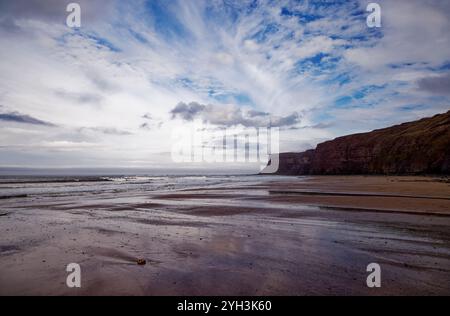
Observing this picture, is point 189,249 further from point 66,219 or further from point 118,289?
point 66,219

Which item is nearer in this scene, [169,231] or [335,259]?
[335,259]

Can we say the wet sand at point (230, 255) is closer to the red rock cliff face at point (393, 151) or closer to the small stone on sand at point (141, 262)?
the small stone on sand at point (141, 262)

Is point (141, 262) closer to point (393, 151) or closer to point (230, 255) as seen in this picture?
point (230, 255)

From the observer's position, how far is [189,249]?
6.15m

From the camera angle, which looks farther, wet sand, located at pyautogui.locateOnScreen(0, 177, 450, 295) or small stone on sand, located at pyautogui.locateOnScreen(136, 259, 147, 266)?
small stone on sand, located at pyautogui.locateOnScreen(136, 259, 147, 266)

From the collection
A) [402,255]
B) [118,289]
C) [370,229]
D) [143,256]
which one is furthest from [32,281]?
[370,229]

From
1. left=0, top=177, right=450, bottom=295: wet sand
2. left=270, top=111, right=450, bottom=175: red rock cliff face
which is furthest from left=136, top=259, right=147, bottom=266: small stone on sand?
left=270, top=111, right=450, bottom=175: red rock cliff face

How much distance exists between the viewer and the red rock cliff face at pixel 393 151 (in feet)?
176

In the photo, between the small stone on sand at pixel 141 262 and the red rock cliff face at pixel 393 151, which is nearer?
the small stone on sand at pixel 141 262

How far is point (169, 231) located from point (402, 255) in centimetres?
618

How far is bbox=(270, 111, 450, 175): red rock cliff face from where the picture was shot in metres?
53.5

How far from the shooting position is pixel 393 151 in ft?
212

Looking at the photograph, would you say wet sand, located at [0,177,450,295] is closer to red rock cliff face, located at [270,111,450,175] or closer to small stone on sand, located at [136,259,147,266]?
small stone on sand, located at [136,259,147,266]

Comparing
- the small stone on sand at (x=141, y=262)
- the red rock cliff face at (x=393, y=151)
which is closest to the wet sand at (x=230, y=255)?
the small stone on sand at (x=141, y=262)
